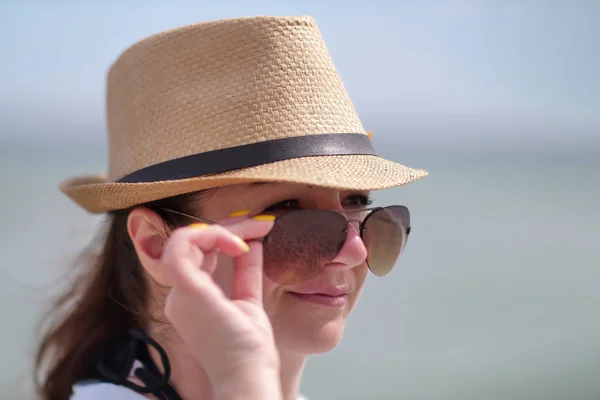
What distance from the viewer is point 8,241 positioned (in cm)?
482

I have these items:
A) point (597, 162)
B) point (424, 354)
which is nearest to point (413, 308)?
point (424, 354)

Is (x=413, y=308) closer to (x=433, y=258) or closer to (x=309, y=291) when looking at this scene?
(x=433, y=258)

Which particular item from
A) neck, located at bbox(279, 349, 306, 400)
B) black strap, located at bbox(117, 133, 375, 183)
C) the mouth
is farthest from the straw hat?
neck, located at bbox(279, 349, 306, 400)

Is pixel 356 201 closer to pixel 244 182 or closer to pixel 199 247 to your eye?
pixel 244 182

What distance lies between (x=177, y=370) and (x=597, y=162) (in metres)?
7.53

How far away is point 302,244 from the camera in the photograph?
1.51 meters

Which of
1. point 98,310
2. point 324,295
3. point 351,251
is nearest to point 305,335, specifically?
point 324,295

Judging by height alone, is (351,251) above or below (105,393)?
above

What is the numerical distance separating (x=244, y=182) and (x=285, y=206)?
14 centimetres

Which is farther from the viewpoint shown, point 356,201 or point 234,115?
point 356,201

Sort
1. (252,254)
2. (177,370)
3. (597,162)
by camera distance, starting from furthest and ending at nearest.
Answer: (597,162) < (177,370) < (252,254)

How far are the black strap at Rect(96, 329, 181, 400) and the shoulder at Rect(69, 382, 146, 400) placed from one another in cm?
2

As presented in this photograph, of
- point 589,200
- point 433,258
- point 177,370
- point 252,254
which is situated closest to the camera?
point 252,254

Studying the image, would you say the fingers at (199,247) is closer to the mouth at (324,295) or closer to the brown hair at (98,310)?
the mouth at (324,295)
